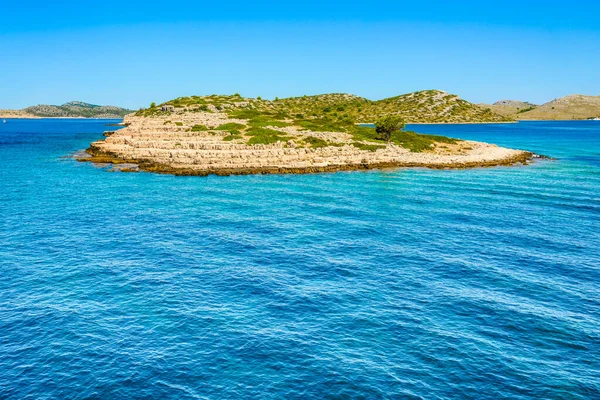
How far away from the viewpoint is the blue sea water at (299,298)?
2723 cm

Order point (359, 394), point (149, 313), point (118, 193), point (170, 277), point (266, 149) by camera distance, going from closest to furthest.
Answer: point (359, 394)
point (149, 313)
point (170, 277)
point (118, 193)
point (266, 149)

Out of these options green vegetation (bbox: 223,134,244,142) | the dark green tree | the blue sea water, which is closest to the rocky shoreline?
green vegetation (bbox: 223,134,244,142)

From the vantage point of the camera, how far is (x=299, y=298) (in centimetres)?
3784

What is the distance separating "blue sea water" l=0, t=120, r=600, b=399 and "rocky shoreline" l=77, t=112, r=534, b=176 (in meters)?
31.4

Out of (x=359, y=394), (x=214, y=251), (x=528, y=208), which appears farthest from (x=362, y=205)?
(x=359, y=394)

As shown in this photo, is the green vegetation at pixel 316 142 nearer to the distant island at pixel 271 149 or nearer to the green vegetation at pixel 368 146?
the distant island at pixel 271 149

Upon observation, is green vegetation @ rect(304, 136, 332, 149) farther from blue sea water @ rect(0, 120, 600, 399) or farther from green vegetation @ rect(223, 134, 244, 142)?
blue sea water @ rect(0, 120, 600, 399)

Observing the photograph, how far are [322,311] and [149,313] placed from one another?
517 inches

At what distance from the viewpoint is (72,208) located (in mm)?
67438

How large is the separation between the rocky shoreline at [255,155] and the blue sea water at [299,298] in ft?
103

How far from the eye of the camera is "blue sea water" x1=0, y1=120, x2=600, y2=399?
27.2 m

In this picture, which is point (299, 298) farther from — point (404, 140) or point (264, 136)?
point (404, 140)

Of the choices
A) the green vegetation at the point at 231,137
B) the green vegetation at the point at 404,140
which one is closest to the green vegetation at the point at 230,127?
the green vegetation at the point at 231,137

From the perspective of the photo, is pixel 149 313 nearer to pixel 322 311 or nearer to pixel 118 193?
pixel 322 311
